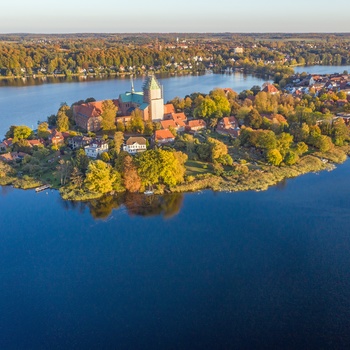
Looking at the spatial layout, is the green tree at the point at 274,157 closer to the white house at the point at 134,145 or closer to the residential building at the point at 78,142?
the white house at the point at 134,145

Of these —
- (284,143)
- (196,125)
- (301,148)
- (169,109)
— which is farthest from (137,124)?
(301,148)

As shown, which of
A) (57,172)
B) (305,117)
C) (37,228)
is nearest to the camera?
(37,228)

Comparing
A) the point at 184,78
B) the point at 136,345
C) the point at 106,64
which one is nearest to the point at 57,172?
the point at 136,345

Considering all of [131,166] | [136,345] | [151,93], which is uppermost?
[151,93]

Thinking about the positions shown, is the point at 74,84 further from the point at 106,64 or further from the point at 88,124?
the point at 88,124

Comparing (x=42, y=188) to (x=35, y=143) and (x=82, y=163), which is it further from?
(x=35, y=143)

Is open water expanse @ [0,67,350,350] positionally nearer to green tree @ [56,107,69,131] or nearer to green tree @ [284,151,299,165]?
green tree @ [284,151,299,165]
